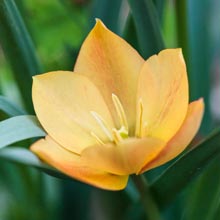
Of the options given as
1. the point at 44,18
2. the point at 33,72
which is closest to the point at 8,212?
the point at 33,72

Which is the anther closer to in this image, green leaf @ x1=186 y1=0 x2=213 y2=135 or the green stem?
the green stem

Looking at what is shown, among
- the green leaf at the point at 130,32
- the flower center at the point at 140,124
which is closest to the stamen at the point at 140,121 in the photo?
the flower center at the point at 140,124

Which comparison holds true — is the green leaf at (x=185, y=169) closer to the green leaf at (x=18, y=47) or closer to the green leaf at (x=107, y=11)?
the green leaf at (x=18, y=47)

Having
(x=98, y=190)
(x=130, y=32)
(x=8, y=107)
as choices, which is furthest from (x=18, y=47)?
(x=98, y=190)

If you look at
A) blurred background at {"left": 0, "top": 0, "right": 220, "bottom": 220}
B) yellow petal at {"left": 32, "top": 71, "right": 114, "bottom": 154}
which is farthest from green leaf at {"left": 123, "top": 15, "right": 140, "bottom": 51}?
yellow petal at {"left": 32, "top": 71, "right": 114, "bottom": 154}

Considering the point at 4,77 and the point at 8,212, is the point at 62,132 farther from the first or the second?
the point at 4,77
